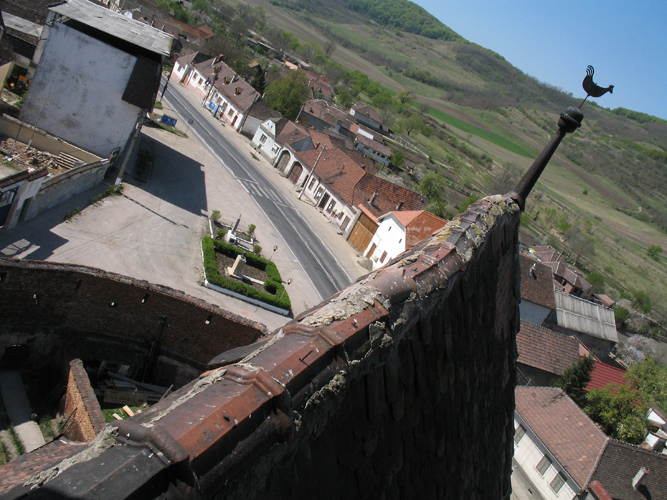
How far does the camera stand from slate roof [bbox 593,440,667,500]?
78.1ft

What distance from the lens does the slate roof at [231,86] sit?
59.2 m

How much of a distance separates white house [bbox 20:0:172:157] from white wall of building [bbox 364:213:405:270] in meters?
18.7

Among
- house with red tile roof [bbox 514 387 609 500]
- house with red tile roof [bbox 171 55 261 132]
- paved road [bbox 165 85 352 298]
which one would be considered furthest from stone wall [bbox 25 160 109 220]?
house with red tile roof [bbox 171 55 261 132]

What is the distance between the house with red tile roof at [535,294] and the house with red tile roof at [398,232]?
10383mm

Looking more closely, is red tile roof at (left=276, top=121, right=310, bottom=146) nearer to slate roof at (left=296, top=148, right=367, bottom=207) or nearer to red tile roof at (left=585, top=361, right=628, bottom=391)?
slate roof at (left=296, top=148, right=367, bottom=207)

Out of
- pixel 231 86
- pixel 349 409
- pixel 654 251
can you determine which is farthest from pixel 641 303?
pixel 349 409

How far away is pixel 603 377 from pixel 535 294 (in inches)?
362

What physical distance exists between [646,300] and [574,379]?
5126 cm

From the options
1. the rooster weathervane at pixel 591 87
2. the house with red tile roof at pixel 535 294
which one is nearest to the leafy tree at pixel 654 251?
the house with red tile roof at pixel 535 294

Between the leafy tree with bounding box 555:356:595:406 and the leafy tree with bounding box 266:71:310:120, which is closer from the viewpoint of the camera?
the leafy tree with bounding box 555:356:595:406

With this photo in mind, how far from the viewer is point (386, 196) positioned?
44.7 m

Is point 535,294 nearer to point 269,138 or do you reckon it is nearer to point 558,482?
point 558,482

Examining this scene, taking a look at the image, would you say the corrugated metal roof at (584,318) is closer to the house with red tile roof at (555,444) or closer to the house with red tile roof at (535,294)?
the house with red tile roof at (535,294)

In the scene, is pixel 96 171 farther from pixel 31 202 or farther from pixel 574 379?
pixel 574 379
